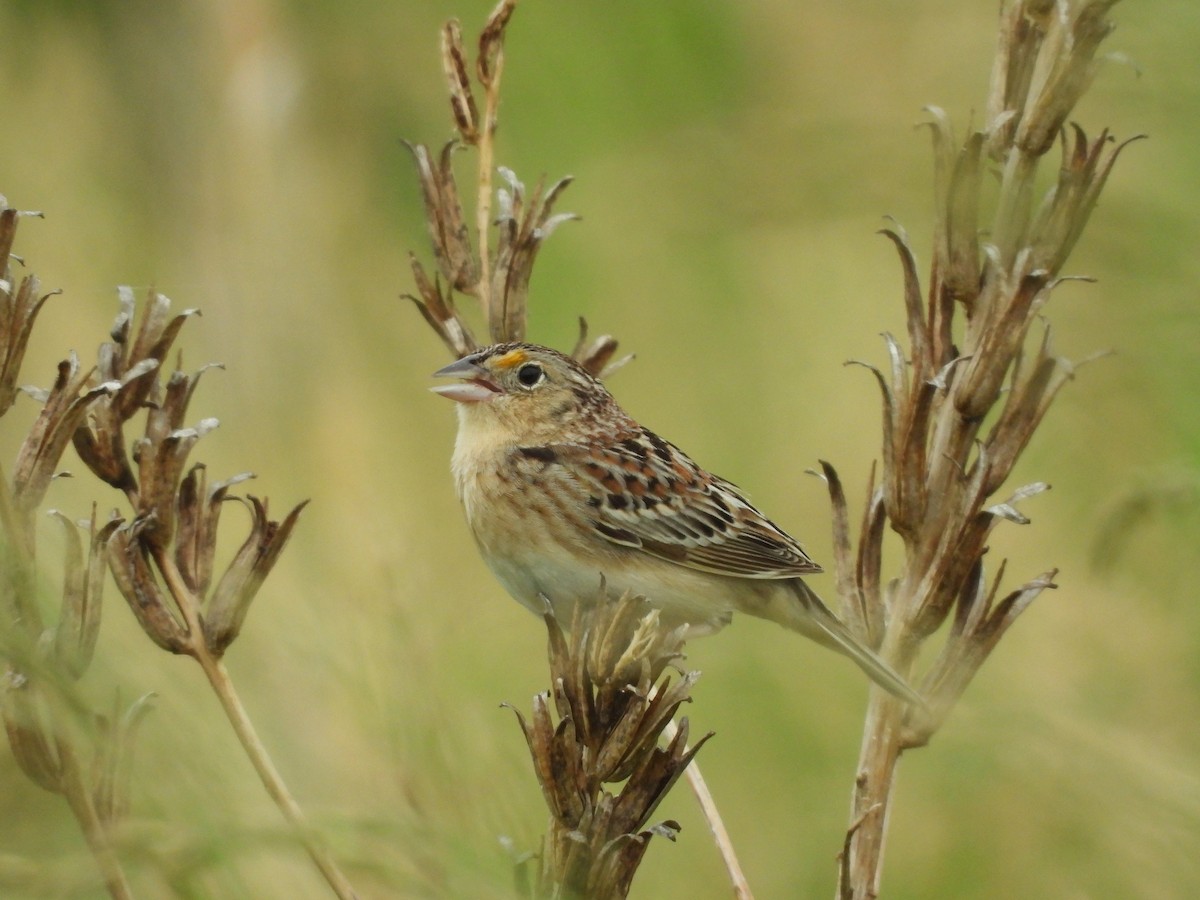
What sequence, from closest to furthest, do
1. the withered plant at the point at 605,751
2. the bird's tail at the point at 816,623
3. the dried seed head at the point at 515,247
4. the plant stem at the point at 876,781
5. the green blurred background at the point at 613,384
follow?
the green blurred background at the point at 613,384
the withered plant at the point at 605,751
the plant stem at the point at 876,781
the dried seed head at the point at 515,247
the bird's tail at the point at 816,623

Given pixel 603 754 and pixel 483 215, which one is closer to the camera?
pixel 603 754

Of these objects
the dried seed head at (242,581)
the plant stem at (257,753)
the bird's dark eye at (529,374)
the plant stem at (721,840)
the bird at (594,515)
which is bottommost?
the plant stem at (721,840)

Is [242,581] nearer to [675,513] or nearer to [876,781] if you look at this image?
[876,781]

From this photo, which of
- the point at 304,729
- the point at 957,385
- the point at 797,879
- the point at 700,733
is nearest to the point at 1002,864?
the point at 797,879

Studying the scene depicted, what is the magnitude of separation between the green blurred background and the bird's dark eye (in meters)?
0.12

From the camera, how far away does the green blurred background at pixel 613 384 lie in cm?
95

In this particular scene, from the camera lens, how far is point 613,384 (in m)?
4.10

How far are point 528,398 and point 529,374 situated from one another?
68 millimetres

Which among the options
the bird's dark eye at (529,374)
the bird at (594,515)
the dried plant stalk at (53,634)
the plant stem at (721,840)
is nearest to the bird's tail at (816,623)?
the bird at (594,515)

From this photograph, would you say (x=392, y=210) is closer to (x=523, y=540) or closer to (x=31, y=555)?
(x=523, y=540)

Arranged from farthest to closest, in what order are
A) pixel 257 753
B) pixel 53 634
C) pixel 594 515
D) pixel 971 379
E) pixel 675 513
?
pixel 675 513 → pixel 594 515 → pixel 971 379 → pixel 257 753 → pixel 53 634

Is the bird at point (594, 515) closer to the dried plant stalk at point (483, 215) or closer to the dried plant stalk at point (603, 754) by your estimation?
the dried plant stalk at point (483, 215)

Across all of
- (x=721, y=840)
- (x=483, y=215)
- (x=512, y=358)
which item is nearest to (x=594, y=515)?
(x=512, y=358)

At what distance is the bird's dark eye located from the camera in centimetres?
285
